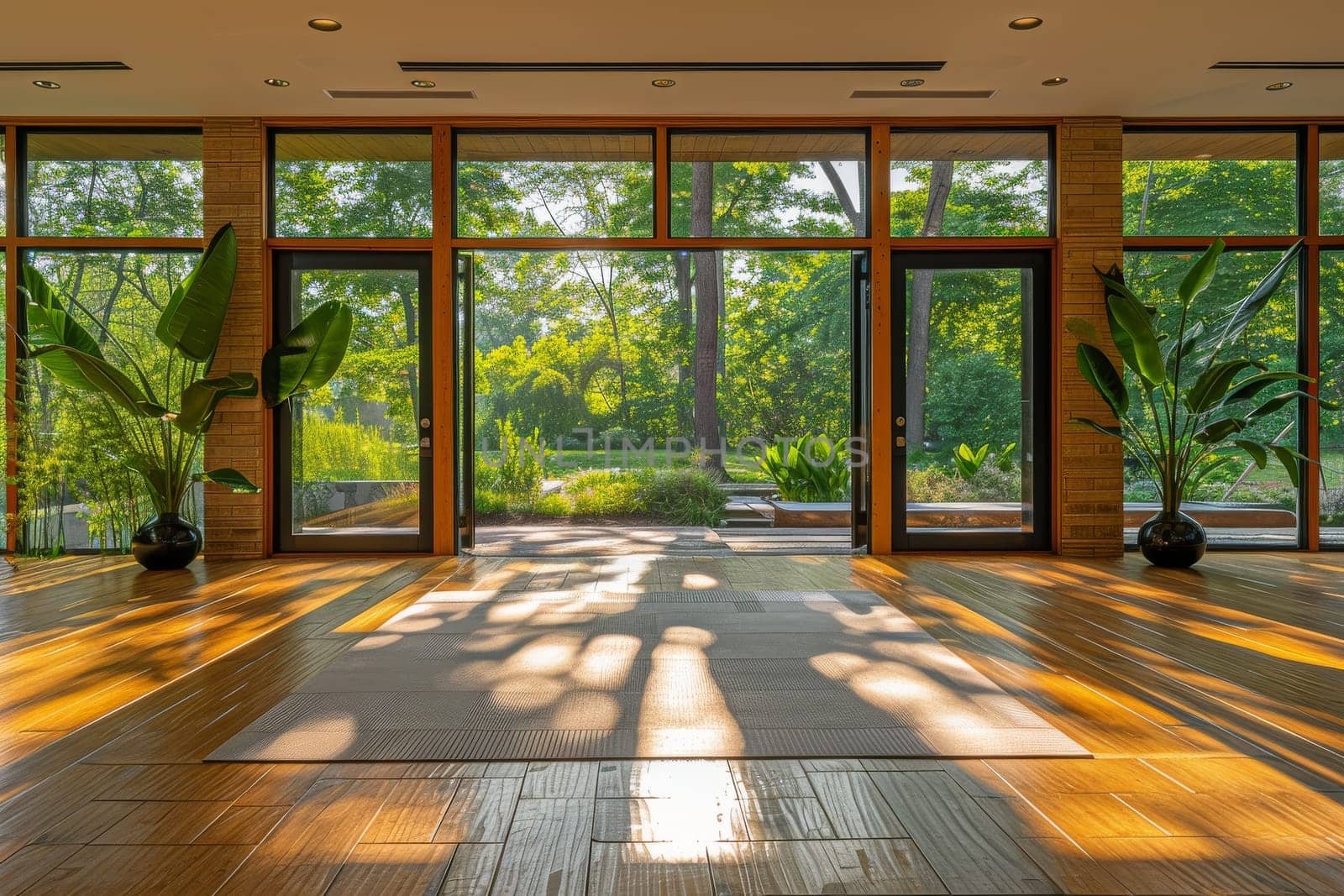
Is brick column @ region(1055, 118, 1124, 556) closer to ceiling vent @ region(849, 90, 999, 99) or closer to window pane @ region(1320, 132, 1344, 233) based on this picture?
ceiling vent @ region(849, 90, 999, 99)

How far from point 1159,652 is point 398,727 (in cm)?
279

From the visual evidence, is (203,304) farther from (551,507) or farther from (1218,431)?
(1218,431)

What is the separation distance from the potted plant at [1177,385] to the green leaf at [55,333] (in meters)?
6.12

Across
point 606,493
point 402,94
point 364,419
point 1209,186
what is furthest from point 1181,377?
point 364,419

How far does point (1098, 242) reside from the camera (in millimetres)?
5922

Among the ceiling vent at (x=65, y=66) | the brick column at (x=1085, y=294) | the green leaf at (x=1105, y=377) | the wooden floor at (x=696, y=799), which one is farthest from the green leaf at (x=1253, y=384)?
the ceiling vent at (x=65, y=66)

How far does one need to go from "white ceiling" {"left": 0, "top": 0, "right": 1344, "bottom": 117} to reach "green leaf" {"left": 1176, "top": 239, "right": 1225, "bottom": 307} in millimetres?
1009

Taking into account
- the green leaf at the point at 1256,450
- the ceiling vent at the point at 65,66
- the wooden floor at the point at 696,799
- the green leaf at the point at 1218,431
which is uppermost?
the ceiling vent at the point at 65,66

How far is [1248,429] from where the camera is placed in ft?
20.5

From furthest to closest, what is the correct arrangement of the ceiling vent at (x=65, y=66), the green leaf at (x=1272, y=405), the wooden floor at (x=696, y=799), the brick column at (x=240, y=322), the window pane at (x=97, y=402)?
the brick column at (x=240, y=322) → the window pane at (x=97, y=402) → the green leaf at (x=1272, y=405) → the ceiling vent at (x=65, y=66) → the wooden floor at (x=696, y=799)

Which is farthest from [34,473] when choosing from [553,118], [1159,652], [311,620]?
[1159,652]

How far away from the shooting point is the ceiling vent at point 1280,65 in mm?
4934

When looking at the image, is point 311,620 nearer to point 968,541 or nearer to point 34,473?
point 34,473

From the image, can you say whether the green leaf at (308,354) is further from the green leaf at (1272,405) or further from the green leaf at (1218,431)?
the green leaf at (1272,405)
